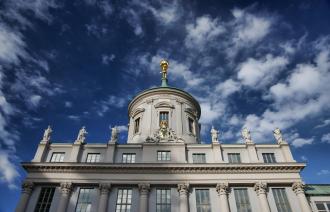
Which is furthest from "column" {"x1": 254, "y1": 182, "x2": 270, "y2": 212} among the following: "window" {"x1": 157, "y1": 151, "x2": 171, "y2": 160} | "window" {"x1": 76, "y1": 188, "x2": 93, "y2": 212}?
"window" {"x1": 76, "y1": 188, "x2": 93, "y2": 212}

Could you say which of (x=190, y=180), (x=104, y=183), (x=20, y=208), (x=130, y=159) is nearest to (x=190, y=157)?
(x=190, y=180)

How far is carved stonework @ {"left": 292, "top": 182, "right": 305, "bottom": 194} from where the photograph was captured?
109 ft

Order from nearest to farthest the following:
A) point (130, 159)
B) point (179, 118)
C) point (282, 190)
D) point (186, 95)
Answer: point (282, 190) < point (130, 159) < point (179, 118) < point (186, 95)

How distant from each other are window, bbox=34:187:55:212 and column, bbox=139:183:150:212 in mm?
10086

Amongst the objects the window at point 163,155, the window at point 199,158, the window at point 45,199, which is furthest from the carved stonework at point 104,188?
the window at point 199,158

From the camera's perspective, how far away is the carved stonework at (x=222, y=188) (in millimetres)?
33312

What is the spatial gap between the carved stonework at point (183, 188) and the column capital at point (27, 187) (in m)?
16.7

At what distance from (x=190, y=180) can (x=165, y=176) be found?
9.57 feet

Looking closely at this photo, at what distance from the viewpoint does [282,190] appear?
3394cm

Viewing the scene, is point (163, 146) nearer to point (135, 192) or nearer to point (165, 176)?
point (165, 176)

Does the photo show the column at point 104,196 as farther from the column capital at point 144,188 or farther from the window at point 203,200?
the window at point 203,200

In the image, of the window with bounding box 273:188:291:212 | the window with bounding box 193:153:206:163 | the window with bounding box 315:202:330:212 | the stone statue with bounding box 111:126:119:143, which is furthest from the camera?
the stone statue with bounding box 111:126:119:143

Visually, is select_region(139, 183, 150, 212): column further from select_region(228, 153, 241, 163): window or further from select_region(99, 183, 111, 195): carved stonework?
select_region(228, 153, 241, 163): window

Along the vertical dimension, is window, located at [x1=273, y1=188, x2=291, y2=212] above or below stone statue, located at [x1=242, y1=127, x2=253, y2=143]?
below
